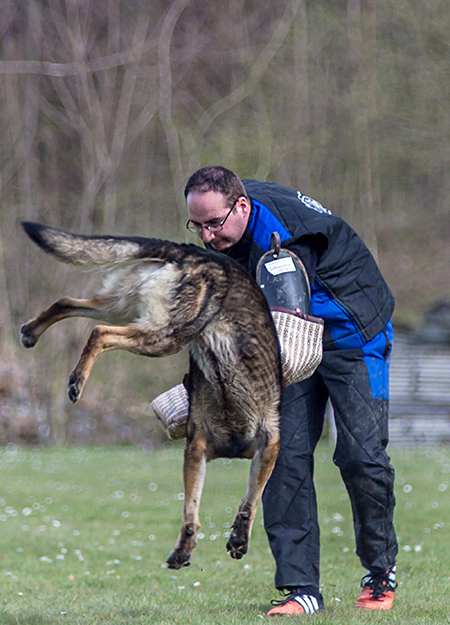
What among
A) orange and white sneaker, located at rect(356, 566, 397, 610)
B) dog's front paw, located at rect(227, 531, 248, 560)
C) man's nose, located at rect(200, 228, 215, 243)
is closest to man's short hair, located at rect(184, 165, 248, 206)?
man's nose, located at rect(200, 228, 215, 243)

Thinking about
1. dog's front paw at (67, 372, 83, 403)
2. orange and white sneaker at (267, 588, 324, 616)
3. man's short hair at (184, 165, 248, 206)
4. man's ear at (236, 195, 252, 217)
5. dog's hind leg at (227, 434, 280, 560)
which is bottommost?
orange and white sneaker at (267, 588, 324, 616)

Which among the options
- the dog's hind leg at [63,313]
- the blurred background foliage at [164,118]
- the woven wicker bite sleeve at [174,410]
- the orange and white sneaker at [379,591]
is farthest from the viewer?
the blurred background foliage at [164,118]

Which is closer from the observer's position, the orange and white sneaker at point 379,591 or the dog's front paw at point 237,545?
the dog's front paw at point 237,545

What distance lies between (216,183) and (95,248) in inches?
24.3

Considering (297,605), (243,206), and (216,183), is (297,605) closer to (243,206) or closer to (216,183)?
(243,206)

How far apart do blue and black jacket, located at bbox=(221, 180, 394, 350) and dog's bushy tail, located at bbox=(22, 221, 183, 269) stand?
636 mm

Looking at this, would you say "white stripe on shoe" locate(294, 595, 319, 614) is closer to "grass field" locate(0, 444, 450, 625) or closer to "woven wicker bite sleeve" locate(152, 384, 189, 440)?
"grass field" locate(0, 444, 450, 625)

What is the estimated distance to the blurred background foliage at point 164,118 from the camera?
1509cm

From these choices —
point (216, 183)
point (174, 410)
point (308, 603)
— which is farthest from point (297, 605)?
point (216, 183)

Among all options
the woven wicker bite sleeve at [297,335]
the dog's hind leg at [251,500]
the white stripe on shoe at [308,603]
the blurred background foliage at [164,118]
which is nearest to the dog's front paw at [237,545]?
the dog's hind leg at [251,500]

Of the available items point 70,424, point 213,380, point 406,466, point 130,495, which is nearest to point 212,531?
point 130,495

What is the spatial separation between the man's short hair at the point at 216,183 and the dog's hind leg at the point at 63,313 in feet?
1.92

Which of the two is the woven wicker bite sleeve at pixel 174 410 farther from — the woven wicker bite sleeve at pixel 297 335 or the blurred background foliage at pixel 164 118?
the blurred background foliage at pixel 164 118

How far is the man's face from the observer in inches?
135
